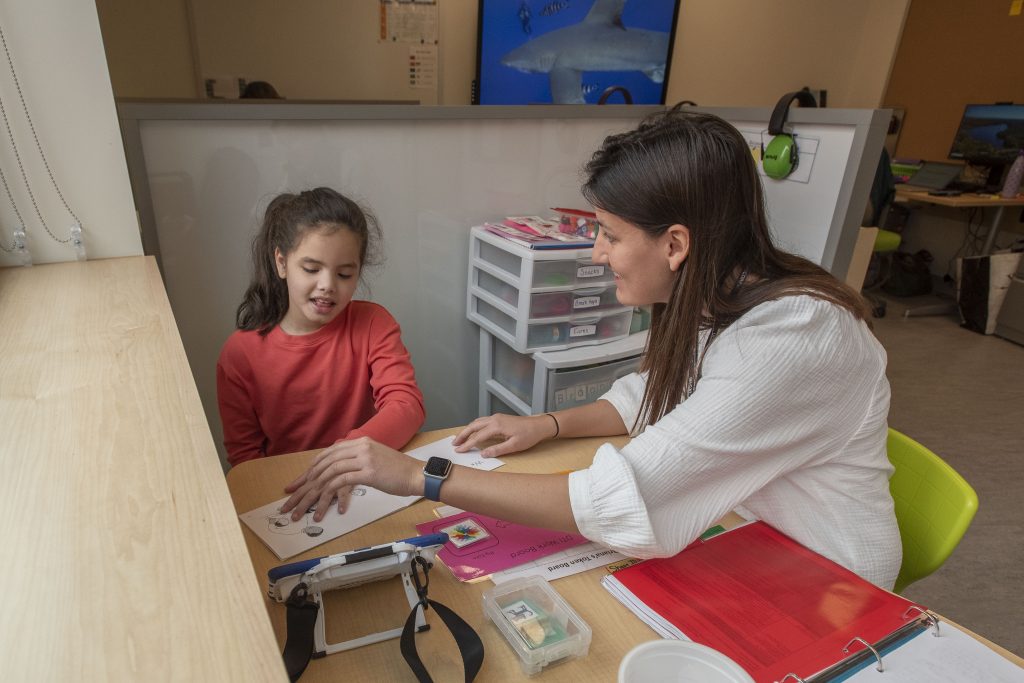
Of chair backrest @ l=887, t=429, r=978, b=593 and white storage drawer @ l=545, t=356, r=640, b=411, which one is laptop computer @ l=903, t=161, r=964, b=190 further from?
chair backrest @ l=887, t=429, r=978, b=593

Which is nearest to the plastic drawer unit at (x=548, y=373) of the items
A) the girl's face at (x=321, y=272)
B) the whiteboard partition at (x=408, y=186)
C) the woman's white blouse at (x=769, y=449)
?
the whiteboard partition at (x=408, y=186)

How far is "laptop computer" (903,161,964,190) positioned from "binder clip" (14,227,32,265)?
520 centimetres

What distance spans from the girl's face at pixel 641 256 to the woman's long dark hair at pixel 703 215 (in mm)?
11

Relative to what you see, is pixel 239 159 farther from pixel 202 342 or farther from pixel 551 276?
pixel 551 276

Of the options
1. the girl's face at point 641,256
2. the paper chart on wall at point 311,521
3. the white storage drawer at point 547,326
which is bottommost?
the white storage drawer at point 547,326

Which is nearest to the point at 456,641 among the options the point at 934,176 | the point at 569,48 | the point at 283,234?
the point at 283,234

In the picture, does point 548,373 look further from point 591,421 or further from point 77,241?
point 77,241

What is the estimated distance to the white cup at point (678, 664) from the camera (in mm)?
552

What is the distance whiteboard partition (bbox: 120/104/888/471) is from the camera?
Result: 1.59 meters

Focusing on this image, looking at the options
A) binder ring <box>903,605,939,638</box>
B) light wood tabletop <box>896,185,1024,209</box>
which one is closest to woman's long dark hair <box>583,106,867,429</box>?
binder ring <box>903,605,939,638</box>

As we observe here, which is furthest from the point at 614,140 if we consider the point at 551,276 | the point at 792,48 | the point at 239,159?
the point at 792,48

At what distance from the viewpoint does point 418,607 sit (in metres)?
0.69

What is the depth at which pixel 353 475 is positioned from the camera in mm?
830

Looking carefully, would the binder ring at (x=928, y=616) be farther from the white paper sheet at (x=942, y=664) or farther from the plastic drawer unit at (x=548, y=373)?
the plastic drawer unit at (x=548, y=373)
